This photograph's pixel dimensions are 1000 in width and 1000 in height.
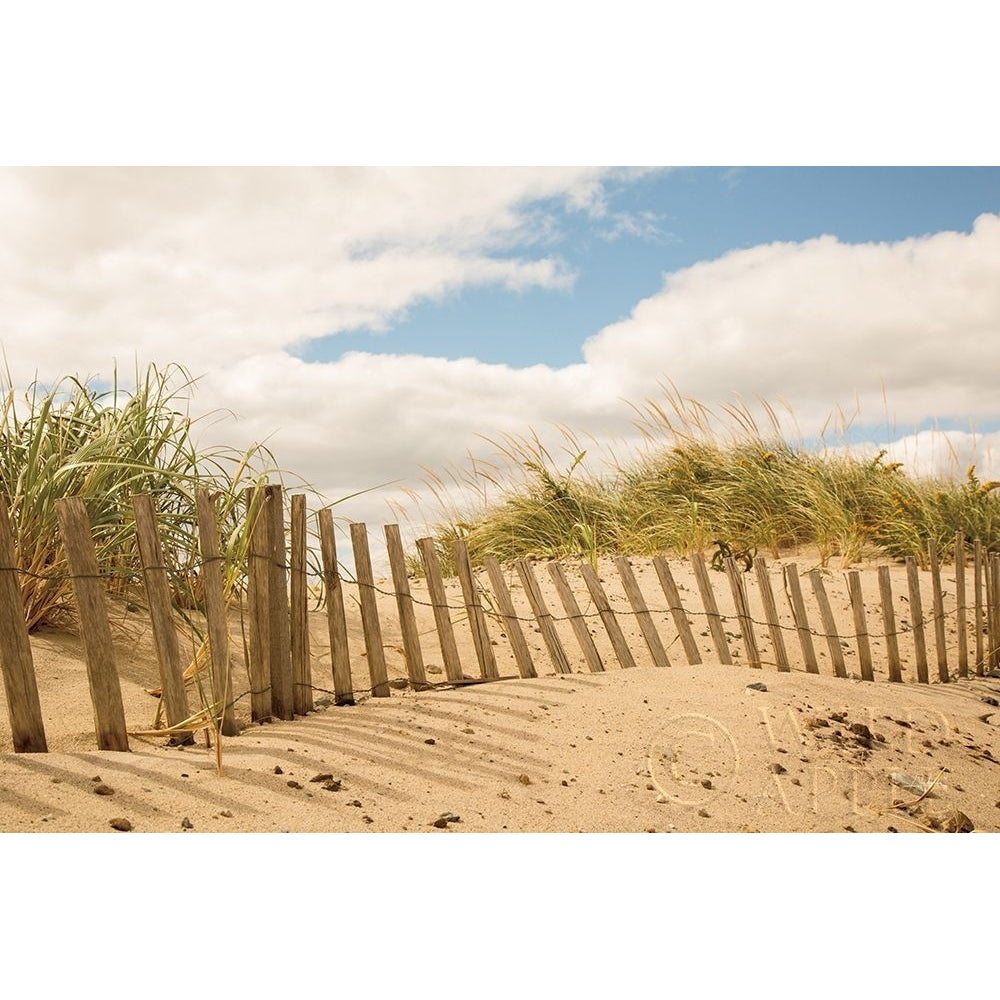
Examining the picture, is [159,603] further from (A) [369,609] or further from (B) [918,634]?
(B) [918,634]

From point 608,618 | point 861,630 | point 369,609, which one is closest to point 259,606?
point 369,609

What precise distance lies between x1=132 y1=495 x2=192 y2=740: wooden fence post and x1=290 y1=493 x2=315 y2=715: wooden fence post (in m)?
0.48

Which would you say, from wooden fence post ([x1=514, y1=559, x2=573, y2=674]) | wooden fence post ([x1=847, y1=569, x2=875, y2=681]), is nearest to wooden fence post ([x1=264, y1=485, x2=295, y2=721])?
wooden fence post ([x1=514, y1=559, x2=573, y2=674])

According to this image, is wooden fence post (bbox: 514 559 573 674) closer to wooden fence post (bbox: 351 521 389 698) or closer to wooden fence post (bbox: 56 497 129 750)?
wooden fence post (bbox: 351 521 389 698)

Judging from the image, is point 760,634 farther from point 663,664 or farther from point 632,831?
point 632,831

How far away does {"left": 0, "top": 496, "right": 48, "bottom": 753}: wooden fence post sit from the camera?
2.05 m

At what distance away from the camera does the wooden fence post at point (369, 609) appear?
298 cm

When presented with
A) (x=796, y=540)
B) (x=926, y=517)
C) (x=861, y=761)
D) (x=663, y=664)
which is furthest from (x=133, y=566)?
(x=926, y=517)

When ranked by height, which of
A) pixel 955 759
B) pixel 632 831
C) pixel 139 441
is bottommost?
pixel 955 759

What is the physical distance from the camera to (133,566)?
3.56m

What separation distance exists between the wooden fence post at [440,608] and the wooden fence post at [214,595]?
2.64 ft

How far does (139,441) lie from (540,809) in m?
2.32

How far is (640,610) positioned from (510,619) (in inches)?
21.7

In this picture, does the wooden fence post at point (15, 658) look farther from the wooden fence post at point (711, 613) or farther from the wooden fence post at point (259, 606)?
the wooden fence post at point (711, 613)
